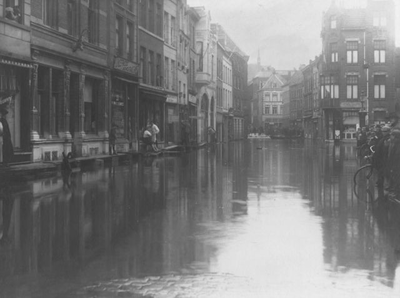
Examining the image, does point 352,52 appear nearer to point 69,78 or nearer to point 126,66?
point 126,66

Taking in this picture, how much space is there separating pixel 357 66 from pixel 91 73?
163 ft

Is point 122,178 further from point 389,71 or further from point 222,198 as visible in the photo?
point 389,71

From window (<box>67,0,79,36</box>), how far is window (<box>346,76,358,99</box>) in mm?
50618

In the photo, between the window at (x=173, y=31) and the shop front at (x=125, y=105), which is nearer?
the shop front at (x=125, y=105)

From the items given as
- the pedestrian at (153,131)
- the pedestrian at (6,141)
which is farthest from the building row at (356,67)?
the pedestrian at (6,141)

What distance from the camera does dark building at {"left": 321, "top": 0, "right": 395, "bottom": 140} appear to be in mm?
71000

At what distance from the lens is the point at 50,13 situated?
83.0 ft

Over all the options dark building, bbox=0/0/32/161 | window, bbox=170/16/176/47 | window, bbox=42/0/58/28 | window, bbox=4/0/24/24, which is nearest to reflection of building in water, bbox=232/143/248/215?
dark building, bbox=0/0/32/161

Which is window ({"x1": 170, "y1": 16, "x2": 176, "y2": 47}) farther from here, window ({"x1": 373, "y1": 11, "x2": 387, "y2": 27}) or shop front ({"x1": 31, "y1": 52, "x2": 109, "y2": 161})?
window ({"x1": 373, "y1": 11, "x2": 387, "y2": 27})

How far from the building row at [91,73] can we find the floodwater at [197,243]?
8558 mm

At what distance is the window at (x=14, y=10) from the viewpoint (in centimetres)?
2130

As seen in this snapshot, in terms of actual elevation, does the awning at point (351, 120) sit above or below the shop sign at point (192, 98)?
below

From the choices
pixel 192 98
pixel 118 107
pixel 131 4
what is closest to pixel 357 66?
pixel 192 98

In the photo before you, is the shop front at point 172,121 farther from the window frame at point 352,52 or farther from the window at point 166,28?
the window frame at point 352,52
